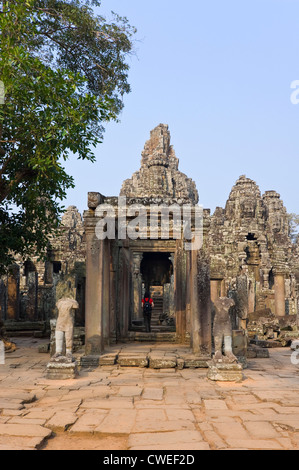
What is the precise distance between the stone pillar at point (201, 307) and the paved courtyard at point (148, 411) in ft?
2.24

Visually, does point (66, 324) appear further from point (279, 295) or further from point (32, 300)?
point (279, 295)

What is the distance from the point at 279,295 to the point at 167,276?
6549 millimetres

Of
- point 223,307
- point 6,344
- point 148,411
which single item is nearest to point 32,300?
point 6,344

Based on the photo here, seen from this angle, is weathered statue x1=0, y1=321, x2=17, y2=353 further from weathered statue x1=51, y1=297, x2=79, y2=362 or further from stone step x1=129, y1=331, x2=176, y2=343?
weathered statue x1=51, y1=297, x2=79, y2=362

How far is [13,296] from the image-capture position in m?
18.7

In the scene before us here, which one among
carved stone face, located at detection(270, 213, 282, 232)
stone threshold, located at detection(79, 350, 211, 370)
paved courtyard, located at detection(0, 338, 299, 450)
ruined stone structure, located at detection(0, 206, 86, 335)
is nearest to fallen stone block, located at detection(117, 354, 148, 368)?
stone threshold, located at detection(79, 350, 211, 370)

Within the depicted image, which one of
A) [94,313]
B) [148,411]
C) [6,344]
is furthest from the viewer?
[6,344]

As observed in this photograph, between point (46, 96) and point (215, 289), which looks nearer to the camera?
point (46, 96)

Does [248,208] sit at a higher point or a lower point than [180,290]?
higher

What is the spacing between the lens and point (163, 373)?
858 centimetres

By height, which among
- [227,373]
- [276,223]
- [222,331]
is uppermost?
[276,223]

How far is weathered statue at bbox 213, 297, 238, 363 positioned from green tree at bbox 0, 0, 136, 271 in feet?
16.4

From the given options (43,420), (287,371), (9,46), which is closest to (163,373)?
(287,371)

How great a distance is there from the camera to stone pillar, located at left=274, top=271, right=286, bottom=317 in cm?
2059
